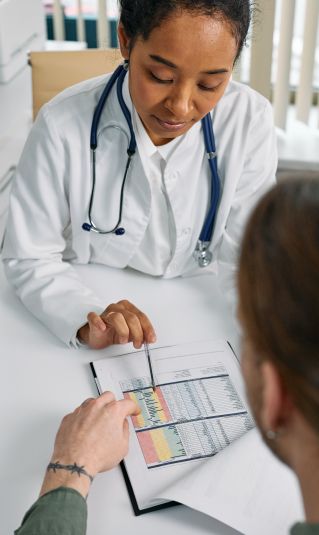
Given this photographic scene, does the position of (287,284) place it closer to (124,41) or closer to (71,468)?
(71,468)

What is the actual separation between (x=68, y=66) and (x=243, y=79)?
678 mm

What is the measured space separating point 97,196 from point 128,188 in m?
0.06

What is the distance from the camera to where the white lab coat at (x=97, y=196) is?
1242 mm

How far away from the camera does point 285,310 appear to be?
51cm

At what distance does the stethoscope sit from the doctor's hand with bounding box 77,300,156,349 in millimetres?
207

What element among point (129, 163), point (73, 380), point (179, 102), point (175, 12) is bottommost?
point (73, 380)

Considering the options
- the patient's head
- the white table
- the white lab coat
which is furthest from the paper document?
the patient's head

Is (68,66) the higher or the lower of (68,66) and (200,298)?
the higher

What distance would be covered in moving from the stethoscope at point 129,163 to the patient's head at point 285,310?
740 millimetres

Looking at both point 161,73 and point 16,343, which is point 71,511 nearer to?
point 16,343

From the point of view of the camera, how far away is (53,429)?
1.00 metres

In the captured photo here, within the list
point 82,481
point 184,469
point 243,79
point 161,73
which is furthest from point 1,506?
point 243,79

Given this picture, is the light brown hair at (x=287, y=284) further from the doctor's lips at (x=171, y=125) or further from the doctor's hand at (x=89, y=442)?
the doctor's lips at (x=171, y=125)

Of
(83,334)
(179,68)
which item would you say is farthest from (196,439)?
(179,68)
